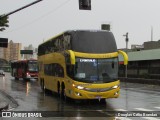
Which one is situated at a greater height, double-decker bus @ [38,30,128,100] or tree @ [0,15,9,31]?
tree @ [0,15,9,31]

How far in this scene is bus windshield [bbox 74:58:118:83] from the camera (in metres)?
20.3

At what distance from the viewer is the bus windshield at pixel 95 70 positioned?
20297mm

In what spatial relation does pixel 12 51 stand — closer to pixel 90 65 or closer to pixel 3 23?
pixel 3 23

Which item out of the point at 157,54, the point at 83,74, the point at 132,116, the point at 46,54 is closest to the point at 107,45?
the point at 83,74

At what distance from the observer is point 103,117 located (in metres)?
15.6

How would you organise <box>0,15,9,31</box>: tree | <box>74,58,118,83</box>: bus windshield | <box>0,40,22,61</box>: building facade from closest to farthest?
<box>74,58,118,83</box>: bus windshield → <box>0,15,9,31</box>: tree → <box>0,40,22,61</box>: building facade

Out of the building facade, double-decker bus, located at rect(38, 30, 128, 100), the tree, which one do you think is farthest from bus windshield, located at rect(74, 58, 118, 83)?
the building facade

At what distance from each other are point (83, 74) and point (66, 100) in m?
3.27

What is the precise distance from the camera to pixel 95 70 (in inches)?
808

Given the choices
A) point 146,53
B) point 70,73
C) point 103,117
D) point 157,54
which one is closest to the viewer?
point 103,117

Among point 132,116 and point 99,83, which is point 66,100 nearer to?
point 99,83

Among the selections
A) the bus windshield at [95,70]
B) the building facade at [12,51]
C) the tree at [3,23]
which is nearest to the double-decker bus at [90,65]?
the bus windshield at [95,70]

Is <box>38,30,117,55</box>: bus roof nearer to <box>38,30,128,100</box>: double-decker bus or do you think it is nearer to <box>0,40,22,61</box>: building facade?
<box>38,30,128,100</box>: double-decker bus

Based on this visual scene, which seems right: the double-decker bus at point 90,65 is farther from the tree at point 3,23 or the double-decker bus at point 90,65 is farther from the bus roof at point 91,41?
the tree at point 3,23
